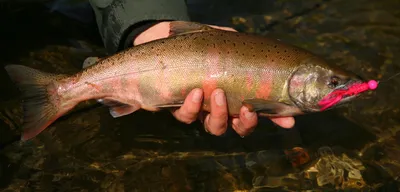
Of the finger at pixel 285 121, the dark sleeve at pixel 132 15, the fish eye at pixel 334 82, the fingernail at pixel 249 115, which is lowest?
the finger at pixel 285 121

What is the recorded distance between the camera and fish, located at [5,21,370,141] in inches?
108

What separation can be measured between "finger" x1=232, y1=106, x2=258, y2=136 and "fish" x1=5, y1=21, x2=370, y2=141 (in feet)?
0.13

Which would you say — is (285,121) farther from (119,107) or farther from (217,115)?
(119,107)

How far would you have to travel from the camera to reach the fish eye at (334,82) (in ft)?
9.09

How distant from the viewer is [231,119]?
3180 mm

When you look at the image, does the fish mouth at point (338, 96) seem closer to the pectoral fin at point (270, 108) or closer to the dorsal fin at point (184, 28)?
the pectoral fin at point (270, 108)

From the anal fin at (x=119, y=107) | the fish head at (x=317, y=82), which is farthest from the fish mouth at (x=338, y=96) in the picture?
the anal fin at (x=119, y=107)

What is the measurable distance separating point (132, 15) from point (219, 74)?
3.64 feet

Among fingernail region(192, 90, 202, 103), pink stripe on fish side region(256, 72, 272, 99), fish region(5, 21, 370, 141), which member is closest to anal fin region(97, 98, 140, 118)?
fish region(5, 21, 370, 141)

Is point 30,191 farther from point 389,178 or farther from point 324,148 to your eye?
point 389,178

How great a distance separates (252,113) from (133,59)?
2.64 feet

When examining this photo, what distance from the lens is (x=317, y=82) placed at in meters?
2.77

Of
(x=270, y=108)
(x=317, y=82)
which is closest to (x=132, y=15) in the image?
(x=270, y=108)

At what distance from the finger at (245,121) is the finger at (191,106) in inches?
10.9
